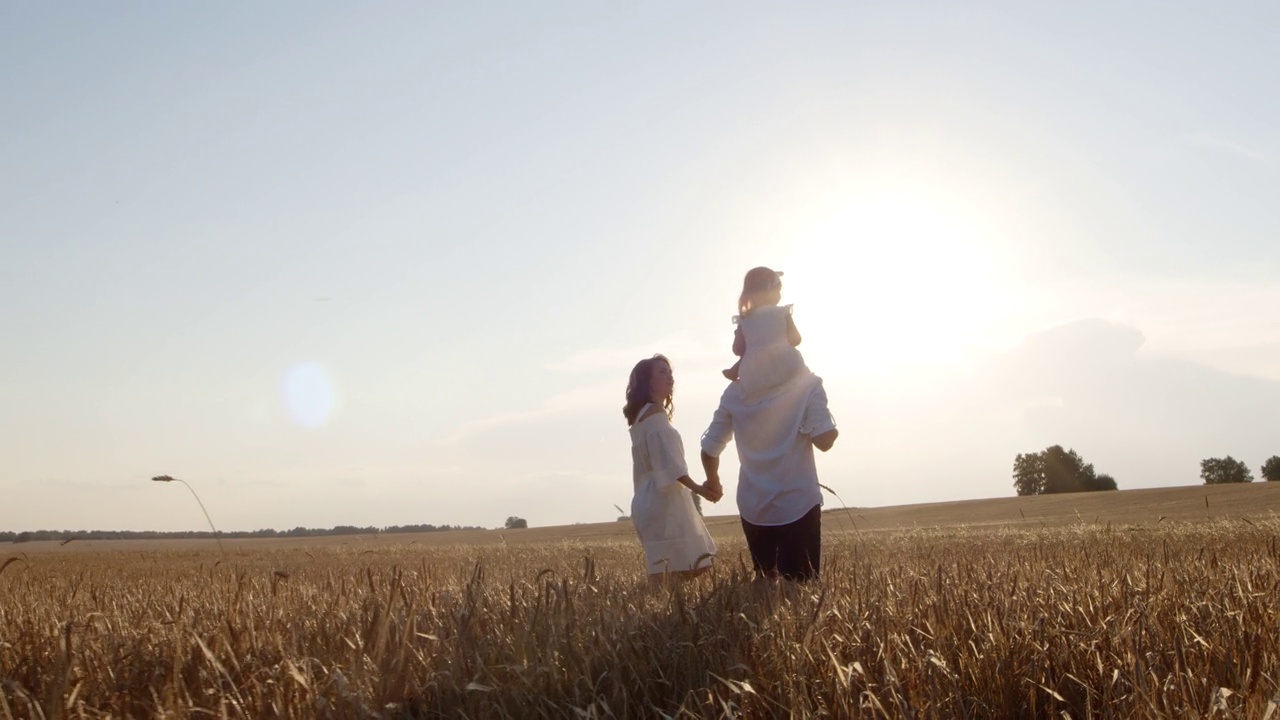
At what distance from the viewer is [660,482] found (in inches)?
255

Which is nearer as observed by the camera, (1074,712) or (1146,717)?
(1146,717)

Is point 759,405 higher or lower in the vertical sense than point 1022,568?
higher

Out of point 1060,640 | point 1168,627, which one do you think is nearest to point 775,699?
point 1060,640

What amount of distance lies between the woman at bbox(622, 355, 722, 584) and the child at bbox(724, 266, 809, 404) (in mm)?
851

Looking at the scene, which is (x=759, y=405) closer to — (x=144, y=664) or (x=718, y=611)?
(x=718, y=611)

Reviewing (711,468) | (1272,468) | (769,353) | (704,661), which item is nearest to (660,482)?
(711,468)

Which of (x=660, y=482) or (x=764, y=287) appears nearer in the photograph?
(x=764, y=287)

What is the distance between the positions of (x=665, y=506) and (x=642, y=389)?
842 mm

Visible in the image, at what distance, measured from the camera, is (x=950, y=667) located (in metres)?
2.66

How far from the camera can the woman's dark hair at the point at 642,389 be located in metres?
6.73

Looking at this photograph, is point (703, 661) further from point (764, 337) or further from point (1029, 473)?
point (1029, 473)

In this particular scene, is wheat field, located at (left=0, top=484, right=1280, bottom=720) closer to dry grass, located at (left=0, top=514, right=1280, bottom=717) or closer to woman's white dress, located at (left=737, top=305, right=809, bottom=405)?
dry grass, located at (left=0, top=514, right=1280, bottom=717)

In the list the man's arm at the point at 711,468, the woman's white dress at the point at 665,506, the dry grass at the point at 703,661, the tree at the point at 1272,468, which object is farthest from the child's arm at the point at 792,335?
the tree at the point at 1272,468

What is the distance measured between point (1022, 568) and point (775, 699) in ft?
12.2
